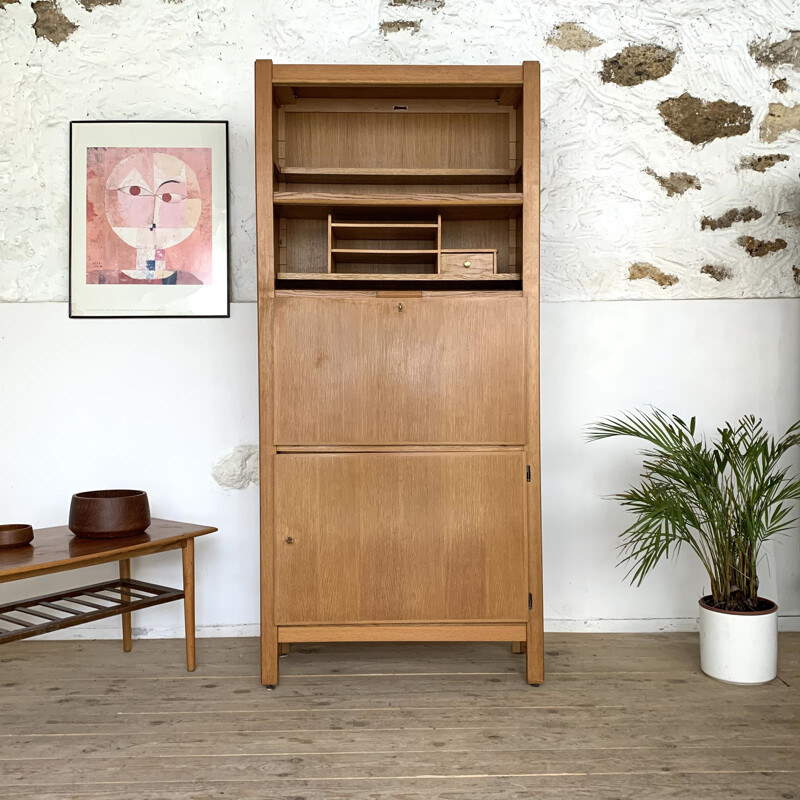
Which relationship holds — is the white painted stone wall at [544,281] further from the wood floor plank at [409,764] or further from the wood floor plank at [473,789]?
the wood floor plank at [473,789]

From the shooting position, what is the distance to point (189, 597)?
115 inches

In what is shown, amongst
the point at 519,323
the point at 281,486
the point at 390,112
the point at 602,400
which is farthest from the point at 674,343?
the point at 281,486

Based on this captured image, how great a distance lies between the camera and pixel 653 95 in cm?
344

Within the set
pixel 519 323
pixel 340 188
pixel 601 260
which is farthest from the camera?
pixel 601 260

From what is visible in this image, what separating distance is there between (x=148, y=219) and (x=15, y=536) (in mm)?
1485

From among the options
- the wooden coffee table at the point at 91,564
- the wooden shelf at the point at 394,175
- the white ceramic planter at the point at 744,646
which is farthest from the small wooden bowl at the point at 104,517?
the white ceramic planter at the point at 744,646

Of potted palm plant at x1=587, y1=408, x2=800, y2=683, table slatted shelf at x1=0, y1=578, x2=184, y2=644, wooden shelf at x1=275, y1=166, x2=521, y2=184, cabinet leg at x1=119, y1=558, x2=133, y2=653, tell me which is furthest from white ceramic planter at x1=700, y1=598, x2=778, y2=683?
cabinet leg at x1=119, y1=558, x2=133, y2=653

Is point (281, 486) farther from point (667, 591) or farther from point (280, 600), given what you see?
point (667, 591)

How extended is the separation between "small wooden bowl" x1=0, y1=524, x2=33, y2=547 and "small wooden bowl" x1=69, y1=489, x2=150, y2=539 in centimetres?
16

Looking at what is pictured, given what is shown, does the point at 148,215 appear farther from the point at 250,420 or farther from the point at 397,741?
the point at 397,741

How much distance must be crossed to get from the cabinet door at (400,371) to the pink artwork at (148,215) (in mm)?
894

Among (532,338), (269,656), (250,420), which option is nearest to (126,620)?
(269,656)

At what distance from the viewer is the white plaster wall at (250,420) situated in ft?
11.3

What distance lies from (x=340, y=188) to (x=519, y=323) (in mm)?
1020
